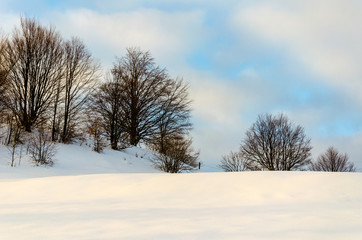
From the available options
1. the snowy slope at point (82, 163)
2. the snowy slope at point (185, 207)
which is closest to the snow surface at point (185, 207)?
the snowy slope at point (185, 207)

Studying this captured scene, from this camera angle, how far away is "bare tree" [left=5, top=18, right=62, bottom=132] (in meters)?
20.7

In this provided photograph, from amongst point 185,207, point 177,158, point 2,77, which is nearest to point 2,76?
point 2,77

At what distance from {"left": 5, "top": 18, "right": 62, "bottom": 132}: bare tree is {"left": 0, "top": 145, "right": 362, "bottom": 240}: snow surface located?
13.3 m

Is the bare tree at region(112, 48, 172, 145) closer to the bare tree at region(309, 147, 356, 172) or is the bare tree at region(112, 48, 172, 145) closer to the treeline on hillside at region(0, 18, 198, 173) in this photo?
the treeline on hillside at region(0, 18, 198, 173)

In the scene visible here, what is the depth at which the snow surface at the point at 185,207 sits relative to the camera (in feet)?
13.8

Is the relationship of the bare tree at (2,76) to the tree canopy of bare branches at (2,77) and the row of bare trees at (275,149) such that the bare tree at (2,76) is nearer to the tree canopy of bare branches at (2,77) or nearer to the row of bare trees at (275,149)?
the tree canopy of bare branches at (2,77)

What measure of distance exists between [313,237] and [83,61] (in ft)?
74.6

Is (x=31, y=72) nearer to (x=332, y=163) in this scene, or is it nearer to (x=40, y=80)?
(x=40, y=80)

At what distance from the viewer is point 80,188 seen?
8234mm

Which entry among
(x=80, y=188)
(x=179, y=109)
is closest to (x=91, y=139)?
(x=179, y=109)

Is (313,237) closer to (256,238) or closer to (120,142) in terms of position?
(256,238)

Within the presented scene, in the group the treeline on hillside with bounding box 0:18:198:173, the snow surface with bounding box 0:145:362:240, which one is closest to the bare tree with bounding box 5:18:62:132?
the treeline on hillside with bounding box 0:18:198:173

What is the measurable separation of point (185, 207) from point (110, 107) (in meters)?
20.4

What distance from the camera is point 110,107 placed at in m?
25.2
